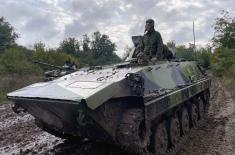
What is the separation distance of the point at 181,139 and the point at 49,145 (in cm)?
277

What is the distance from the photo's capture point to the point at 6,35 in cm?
6025

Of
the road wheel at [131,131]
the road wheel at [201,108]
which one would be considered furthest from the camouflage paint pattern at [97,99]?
the road wheel at [201,108]

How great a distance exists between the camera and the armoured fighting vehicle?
6727mm

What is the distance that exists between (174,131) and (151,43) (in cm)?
217

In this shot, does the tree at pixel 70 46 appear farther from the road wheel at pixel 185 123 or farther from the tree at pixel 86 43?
the road wheel at pixel 185 123

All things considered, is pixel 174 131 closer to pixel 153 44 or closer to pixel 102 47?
pixel 153 44

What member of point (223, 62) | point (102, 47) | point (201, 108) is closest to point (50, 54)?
point (102, 47)

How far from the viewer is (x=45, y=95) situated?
7027 mm

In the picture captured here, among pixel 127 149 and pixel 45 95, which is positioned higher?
pixel 45 95

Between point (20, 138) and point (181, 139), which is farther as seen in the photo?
point (20, 138)

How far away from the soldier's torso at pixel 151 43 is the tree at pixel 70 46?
43.4 m

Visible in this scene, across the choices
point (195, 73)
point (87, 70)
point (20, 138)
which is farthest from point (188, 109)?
point (20, 138)

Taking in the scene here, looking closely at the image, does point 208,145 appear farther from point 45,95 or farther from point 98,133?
point 45,95

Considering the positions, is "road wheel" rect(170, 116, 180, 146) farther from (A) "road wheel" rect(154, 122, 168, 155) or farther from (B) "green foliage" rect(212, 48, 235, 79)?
(B) "green foliage" rect(212, 48, 235, 79)
